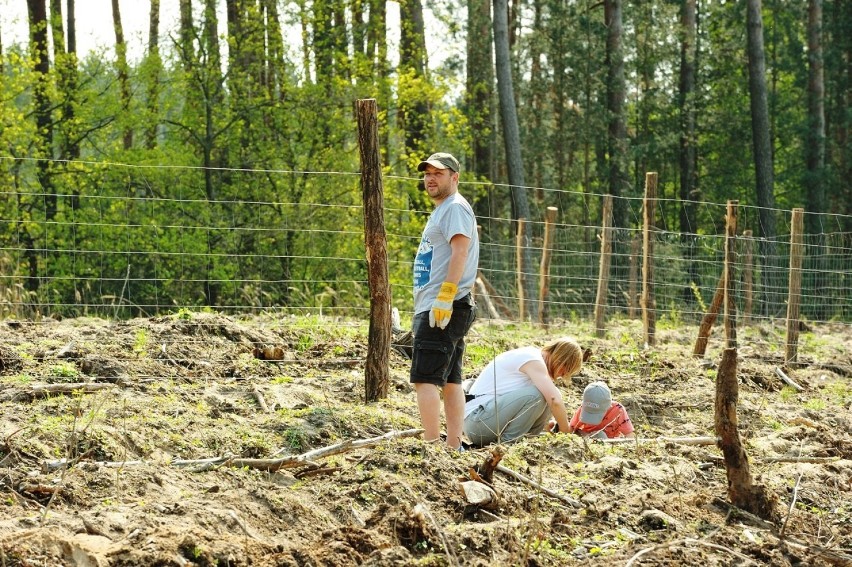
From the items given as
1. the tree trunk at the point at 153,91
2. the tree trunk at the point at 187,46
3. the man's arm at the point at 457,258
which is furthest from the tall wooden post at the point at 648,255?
the tree trunk at the point at 153,91

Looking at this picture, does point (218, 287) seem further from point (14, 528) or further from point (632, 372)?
point (14, 528)

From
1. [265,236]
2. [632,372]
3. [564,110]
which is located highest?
[564,110]

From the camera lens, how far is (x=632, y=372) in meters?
9.11

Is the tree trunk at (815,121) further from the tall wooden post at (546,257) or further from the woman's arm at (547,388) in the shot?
the woman's arm at (547,388)

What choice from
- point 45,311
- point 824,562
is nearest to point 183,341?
point 824,562

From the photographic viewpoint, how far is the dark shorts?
542 centimetres

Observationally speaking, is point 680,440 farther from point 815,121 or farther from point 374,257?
point 815,121

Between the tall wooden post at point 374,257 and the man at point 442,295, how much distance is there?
3.78 ft

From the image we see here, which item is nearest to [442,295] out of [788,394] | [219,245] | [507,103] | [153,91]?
[788,394]

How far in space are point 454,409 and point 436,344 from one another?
1.29 feet

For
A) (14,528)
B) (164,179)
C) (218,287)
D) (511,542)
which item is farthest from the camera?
(164,179)

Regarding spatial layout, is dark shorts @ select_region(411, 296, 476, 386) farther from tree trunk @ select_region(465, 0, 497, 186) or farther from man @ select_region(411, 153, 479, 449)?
tree trunk @ select_region(465, 0, 497, 186)

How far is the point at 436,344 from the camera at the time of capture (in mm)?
5426

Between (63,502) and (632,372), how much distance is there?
609 centimetres
